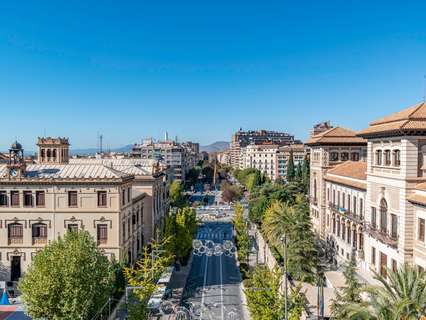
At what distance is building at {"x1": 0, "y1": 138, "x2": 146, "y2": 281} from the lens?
42500 millimetres

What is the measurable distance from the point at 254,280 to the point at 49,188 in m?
23.3

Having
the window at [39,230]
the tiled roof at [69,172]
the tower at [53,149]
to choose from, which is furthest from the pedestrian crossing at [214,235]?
the window at [39,230]

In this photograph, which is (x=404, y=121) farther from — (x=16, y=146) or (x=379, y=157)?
(x=16, y=146)

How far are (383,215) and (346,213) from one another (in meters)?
13.1

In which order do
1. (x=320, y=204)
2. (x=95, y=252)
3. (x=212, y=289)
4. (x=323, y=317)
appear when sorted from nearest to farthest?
(x=95, y=252) < (x=323, y=317) < (x=212, y=289) < (x=320, y=204)

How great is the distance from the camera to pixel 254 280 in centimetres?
3108

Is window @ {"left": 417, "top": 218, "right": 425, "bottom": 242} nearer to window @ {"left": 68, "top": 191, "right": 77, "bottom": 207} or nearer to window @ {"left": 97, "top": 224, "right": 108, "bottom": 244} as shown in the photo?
window @ {"left": 97, "top": 224, "right": 108, "bottom": 244}

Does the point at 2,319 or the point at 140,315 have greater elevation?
the point at 140,315

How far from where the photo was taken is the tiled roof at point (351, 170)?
5050 cm

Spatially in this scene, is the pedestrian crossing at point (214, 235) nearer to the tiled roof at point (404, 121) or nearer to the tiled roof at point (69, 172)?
the tiled roof at point (69, 172)

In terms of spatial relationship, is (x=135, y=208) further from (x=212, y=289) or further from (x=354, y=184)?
(x=354, y=184)

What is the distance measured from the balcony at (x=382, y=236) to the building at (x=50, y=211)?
24.9 metres

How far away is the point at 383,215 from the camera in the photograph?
3975 cm

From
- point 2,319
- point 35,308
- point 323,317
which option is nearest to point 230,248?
point 323,317
